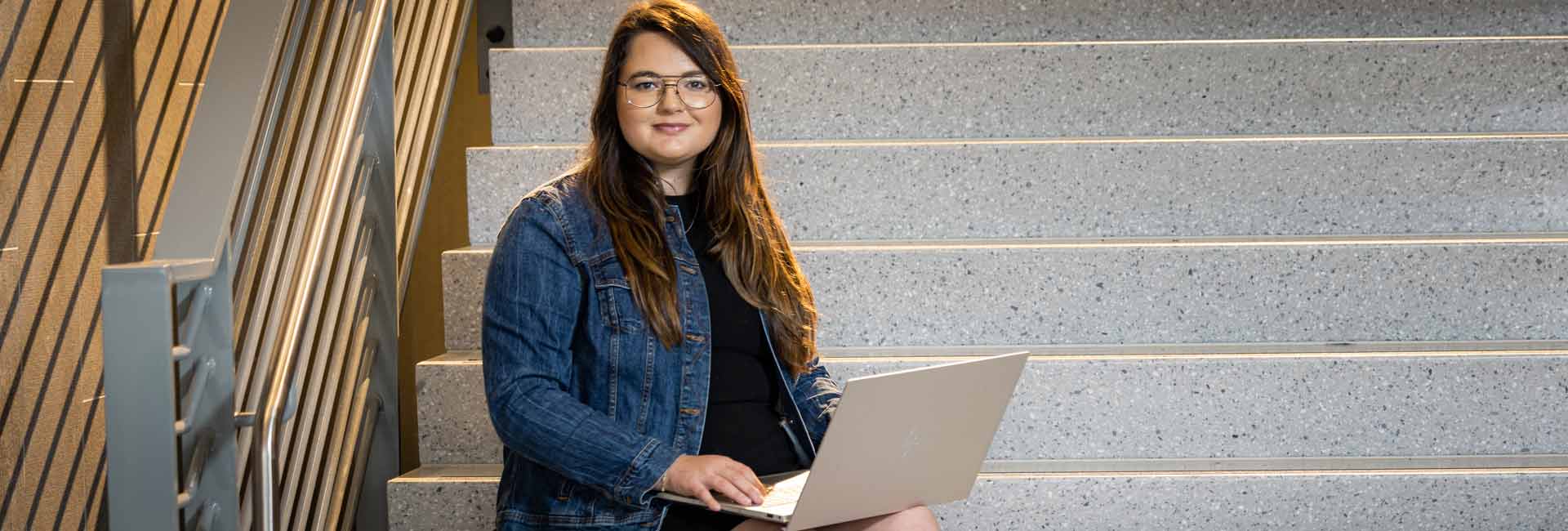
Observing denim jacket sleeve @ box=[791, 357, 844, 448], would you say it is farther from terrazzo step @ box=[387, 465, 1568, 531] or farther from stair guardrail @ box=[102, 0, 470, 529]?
stair guardrail @ box=[102, 0, 470, 529]

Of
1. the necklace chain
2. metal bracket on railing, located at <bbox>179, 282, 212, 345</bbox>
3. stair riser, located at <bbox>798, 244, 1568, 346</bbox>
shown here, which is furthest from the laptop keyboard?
stair riser, located at <bbox>798, 244, 1568, 346</bbox>

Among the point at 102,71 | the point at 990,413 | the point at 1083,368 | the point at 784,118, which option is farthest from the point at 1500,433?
the point at 102,71

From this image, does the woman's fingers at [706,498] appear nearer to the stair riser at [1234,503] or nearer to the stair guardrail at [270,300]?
the stair guardrail at [270,300]

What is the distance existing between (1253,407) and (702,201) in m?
0.99

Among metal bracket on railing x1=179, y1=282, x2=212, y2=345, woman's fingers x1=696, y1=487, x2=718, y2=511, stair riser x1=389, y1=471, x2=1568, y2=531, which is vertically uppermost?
metal bracket on railing x1=179, y1=282, x2=212, y2=345

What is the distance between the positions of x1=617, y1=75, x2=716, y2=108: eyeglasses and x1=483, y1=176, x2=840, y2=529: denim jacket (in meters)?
0.12

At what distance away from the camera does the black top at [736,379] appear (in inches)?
63.7

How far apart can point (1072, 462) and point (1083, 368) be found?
15cm

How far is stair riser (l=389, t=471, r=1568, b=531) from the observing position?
6.77 ft

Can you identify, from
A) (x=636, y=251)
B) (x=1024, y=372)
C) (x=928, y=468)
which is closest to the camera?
(x=928, y=468)

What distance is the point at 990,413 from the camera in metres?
1.50

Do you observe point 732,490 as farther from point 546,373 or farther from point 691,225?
point 691,225

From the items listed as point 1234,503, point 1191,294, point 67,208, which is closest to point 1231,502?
point 1234,503

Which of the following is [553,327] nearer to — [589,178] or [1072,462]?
[589,178]
